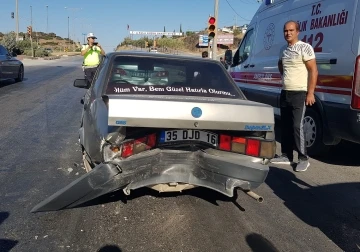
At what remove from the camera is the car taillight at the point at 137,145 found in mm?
3643

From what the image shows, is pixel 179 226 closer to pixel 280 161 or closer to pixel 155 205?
pixel 155 205

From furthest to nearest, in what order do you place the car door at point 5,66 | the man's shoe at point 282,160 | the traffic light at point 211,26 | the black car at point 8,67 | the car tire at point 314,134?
the traffic light at point 211,26 < the black car at point 8,67 < the car door at point 5,66 < the car tire at point 314,134 < the man's shoe at point 282,160

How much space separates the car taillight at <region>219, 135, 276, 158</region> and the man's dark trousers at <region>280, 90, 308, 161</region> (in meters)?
1.69

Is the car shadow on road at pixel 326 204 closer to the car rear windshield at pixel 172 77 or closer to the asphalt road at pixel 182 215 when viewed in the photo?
the asphalt road at pixel 182 215

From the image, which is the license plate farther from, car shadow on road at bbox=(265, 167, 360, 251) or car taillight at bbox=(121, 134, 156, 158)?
car shadow on road at bbox=(265, 167, 360, 251)

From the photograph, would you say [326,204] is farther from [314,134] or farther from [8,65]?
[8,65]

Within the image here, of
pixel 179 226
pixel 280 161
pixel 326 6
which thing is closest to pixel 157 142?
pixel 179 226

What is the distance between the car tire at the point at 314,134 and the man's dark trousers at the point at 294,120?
0.89 meters

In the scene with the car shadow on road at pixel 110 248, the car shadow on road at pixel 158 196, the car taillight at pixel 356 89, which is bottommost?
the car shadow on road at pixel 110 248

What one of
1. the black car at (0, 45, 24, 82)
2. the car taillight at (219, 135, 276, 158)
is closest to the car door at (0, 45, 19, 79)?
the black car at (0, 45, 24, 82)

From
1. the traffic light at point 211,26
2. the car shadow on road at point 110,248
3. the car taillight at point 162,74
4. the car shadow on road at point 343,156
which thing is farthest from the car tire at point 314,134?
the traffic light at point 211,26

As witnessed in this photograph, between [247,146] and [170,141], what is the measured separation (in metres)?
0.73

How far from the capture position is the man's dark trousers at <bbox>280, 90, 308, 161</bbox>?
5.43 meters

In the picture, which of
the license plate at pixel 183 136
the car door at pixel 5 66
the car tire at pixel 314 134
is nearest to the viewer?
the license plate at pixel 183 136
